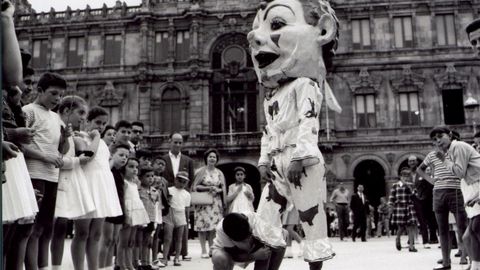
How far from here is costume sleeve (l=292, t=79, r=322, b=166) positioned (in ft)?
12.9

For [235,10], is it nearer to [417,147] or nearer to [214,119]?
[214,119]

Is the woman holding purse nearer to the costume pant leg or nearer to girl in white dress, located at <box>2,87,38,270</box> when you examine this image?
the costume pant leg

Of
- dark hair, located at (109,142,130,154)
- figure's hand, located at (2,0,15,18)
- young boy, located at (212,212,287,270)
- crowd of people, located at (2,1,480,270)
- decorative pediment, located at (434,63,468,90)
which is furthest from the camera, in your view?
decorative pediment, located at (434,63,468,90)

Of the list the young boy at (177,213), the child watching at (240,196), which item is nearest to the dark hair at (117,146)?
the young boy at (177,213)

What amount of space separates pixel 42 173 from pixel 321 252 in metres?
2.54

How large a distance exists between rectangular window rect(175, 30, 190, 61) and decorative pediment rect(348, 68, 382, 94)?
889cm

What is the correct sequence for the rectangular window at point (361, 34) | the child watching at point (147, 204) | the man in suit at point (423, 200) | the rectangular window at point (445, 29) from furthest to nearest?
the rectangular window at point (361, 34)
the rectangular window at point (445, 29)
the man in suit at point (423, 200)
the child watching at point (147, 204)

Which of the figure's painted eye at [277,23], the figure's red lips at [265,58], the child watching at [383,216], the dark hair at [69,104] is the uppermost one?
the figure's painted eye at [277,23]

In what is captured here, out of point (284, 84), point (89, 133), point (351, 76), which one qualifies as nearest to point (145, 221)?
point (89, 133)

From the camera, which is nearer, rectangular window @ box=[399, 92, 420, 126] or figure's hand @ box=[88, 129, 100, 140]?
figure's hand @ box=[88, 129, 100, 140]

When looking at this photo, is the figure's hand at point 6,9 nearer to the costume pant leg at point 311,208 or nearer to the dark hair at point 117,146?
the costume pant leg at point 311,208

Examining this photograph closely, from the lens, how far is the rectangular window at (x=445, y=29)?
25.1 m

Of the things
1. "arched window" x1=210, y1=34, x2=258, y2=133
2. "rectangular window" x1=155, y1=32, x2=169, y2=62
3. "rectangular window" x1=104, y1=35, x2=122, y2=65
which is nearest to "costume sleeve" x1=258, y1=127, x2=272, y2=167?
"arched window" x1=210, y1=34, x2=258, y2=133

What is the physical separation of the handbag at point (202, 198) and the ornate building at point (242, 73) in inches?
611
